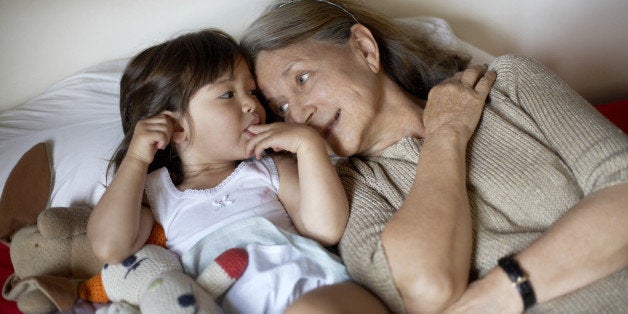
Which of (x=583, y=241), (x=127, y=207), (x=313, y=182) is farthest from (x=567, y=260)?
(x=127, y=207)

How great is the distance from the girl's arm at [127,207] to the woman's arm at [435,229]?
515mm

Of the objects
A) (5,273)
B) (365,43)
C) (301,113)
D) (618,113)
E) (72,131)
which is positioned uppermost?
(365,43)

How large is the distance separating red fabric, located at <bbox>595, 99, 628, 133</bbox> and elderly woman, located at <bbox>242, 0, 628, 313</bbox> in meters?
0.68

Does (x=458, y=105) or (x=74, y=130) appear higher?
(x=458, y=105)

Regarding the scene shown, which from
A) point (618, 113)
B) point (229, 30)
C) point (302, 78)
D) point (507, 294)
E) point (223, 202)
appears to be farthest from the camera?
point (618, 113)

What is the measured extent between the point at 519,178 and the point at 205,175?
0.71 metres

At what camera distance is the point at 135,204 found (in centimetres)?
118

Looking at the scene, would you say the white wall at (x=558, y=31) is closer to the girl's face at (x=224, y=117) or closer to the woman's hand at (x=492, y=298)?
the girl's face at (x=224, y=117)

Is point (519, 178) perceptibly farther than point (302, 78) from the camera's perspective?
No

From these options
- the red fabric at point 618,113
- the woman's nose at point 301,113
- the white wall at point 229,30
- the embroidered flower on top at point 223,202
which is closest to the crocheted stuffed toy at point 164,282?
the embroidered flower on top at point 223,202

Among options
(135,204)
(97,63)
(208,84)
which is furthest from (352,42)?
(97,63)

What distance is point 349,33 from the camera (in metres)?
1.47

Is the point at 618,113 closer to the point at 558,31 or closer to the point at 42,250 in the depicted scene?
the point at 558,31

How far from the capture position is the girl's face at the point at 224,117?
4.27 ft
